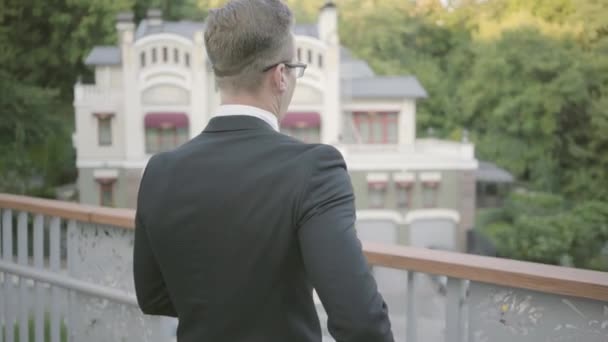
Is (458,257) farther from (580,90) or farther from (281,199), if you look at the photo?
(580,90)

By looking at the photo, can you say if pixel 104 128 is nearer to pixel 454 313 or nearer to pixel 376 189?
pixel 376 189

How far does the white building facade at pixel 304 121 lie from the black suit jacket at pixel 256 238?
10.2 meters

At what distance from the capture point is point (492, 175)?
38.6 feet

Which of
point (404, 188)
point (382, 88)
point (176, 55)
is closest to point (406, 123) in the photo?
point (382, 88)

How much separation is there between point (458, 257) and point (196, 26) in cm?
1185

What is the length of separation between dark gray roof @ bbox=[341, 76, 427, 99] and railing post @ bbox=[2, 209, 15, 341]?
999 cm

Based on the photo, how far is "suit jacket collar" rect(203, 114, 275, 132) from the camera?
66 cm

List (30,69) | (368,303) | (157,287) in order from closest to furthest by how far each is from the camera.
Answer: (368,303), (157,287), (30,69)

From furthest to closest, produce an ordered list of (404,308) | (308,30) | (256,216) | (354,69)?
1. (354,69)
2. (308,30)
3. (404,308)
4. (256,216)

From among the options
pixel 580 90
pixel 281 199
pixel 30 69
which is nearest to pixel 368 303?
pixel 281 199

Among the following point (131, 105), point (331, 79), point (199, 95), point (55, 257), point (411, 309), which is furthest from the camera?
point (331, 79)

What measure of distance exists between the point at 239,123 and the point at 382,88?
11.1 meters

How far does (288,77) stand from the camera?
67 cm

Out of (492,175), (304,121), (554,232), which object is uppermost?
(304,121)
